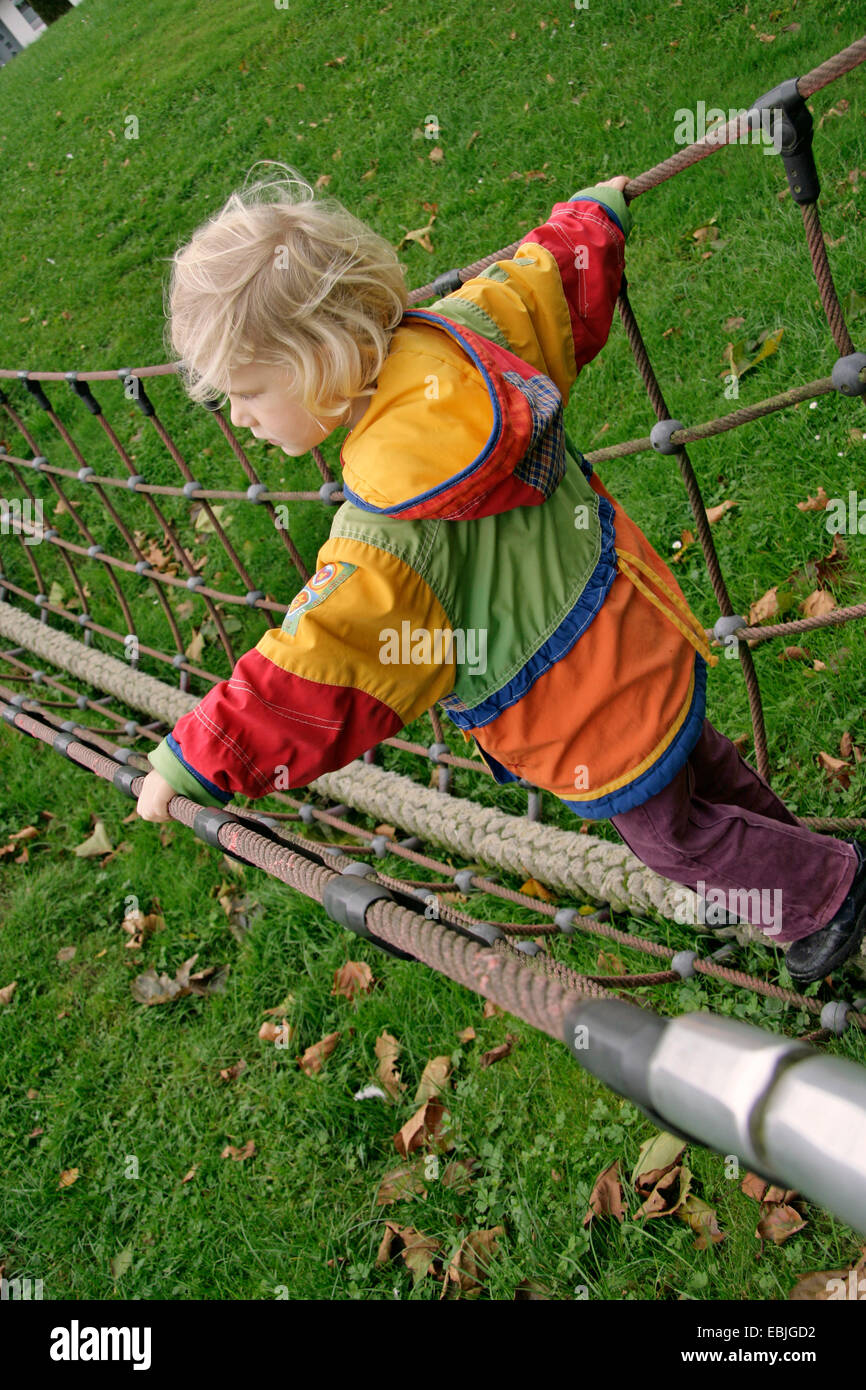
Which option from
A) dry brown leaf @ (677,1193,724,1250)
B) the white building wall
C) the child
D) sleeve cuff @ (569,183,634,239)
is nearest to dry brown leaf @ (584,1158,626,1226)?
dry brown leaf @ (677,1193,724,1250)

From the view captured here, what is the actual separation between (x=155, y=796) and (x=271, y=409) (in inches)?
25.1

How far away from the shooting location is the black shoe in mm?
1979

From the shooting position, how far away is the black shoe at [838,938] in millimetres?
1979

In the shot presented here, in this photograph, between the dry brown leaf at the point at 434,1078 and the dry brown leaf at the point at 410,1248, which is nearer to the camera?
the dry brown leaf at the point at 410,1248

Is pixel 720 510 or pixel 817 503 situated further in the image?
pixel 720 510

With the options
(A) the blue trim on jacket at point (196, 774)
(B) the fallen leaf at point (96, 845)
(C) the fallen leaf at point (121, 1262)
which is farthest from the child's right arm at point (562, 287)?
(B) the fallen leaf at point (96, 845)

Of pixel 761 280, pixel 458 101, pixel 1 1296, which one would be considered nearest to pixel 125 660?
pixel 1 1296

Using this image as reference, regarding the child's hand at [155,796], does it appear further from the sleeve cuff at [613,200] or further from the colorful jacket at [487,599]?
the sleeve cuff at [613,200]

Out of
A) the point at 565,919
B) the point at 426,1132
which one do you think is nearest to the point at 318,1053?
the point at 426,1132

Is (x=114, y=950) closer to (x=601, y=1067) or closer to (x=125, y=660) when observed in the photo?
(x=125, y=660)

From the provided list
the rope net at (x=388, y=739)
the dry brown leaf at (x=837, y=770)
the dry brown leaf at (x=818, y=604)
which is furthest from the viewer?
the dry brown leaf at (x=818, y=604)

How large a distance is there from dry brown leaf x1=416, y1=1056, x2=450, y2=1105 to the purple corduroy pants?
0.88 metres

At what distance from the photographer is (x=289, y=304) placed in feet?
5.09

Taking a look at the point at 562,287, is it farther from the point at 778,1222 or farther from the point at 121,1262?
the point at 121,1262
